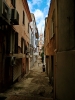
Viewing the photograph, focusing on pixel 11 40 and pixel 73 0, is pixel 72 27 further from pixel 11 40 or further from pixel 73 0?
pixel 11 40

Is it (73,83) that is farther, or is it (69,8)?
(69,8)

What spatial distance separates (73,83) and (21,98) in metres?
3.07

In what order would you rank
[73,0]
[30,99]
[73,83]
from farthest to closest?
[30,99] < [73,0] < [73,83]

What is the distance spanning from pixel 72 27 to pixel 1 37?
409 centimetres

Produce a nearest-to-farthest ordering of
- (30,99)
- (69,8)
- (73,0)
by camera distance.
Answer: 1. (73,0)
2. (69,8)
3. (30,99)

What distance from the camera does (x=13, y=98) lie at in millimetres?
6059

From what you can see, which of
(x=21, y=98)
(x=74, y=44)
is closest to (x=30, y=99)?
(x=21, y=98)

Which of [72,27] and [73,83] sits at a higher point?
[72,27]

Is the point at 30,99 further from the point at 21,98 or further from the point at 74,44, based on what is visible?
the point at 74,44

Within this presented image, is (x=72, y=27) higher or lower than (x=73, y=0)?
lower

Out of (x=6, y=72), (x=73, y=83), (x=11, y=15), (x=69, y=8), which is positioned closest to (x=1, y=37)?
(x=11, y=15)

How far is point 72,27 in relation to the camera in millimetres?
4066

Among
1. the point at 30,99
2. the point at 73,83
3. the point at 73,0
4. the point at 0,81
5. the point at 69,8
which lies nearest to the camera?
the point at 73,83

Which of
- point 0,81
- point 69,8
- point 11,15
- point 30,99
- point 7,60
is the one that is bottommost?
point 30,99
